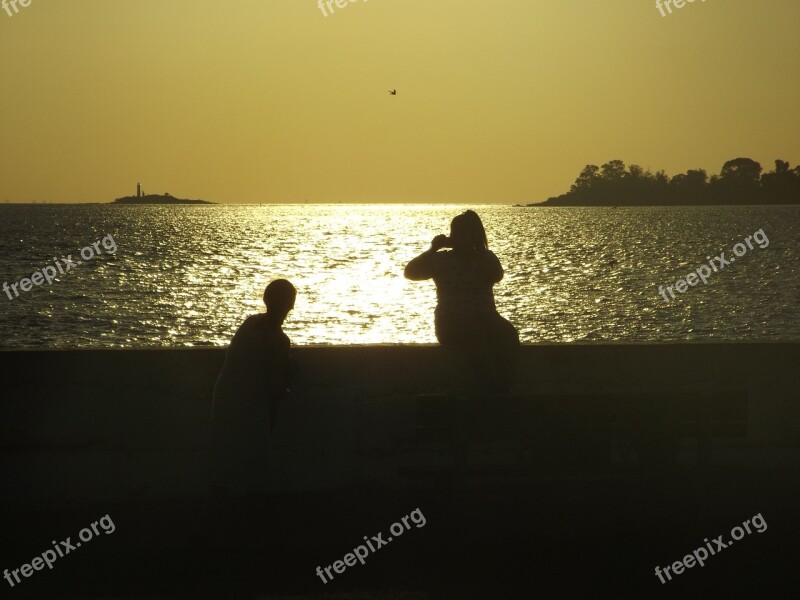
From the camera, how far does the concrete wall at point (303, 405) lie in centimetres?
746

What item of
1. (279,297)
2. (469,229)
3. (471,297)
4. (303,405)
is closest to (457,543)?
(303,405)

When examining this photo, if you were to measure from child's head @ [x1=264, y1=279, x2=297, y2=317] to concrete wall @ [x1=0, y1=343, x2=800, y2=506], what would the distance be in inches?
60.6

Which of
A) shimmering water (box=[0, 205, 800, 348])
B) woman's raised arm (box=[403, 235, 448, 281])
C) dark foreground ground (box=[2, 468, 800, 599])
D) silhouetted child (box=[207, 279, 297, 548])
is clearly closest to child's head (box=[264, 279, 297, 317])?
silhouetted child (box=[207, 279, 297, 548])

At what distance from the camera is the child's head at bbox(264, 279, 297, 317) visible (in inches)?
242

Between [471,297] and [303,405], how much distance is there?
4.23ft

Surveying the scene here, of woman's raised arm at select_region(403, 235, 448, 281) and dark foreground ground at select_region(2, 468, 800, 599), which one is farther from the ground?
woman's raised arm at select_region(403, 235, 448, 281)

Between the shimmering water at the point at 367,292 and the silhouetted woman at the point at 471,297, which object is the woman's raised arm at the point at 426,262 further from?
the shimmering water at the point at 367,292

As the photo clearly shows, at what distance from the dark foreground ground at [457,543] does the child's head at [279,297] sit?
106cm

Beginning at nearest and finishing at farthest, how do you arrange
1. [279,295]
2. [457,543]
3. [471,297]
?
1. [279,295]
2. [457,543]
3. [471,297]

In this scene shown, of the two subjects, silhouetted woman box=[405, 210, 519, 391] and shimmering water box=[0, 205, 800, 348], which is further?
shimmering water box=[0, 205, 800, 348]

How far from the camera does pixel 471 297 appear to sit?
7.59 m

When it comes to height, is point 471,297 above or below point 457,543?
above

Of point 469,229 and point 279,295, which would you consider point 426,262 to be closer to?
point 469,229

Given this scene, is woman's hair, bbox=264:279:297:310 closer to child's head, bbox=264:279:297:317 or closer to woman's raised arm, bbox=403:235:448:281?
child's head, bbox=264:279:297:317
